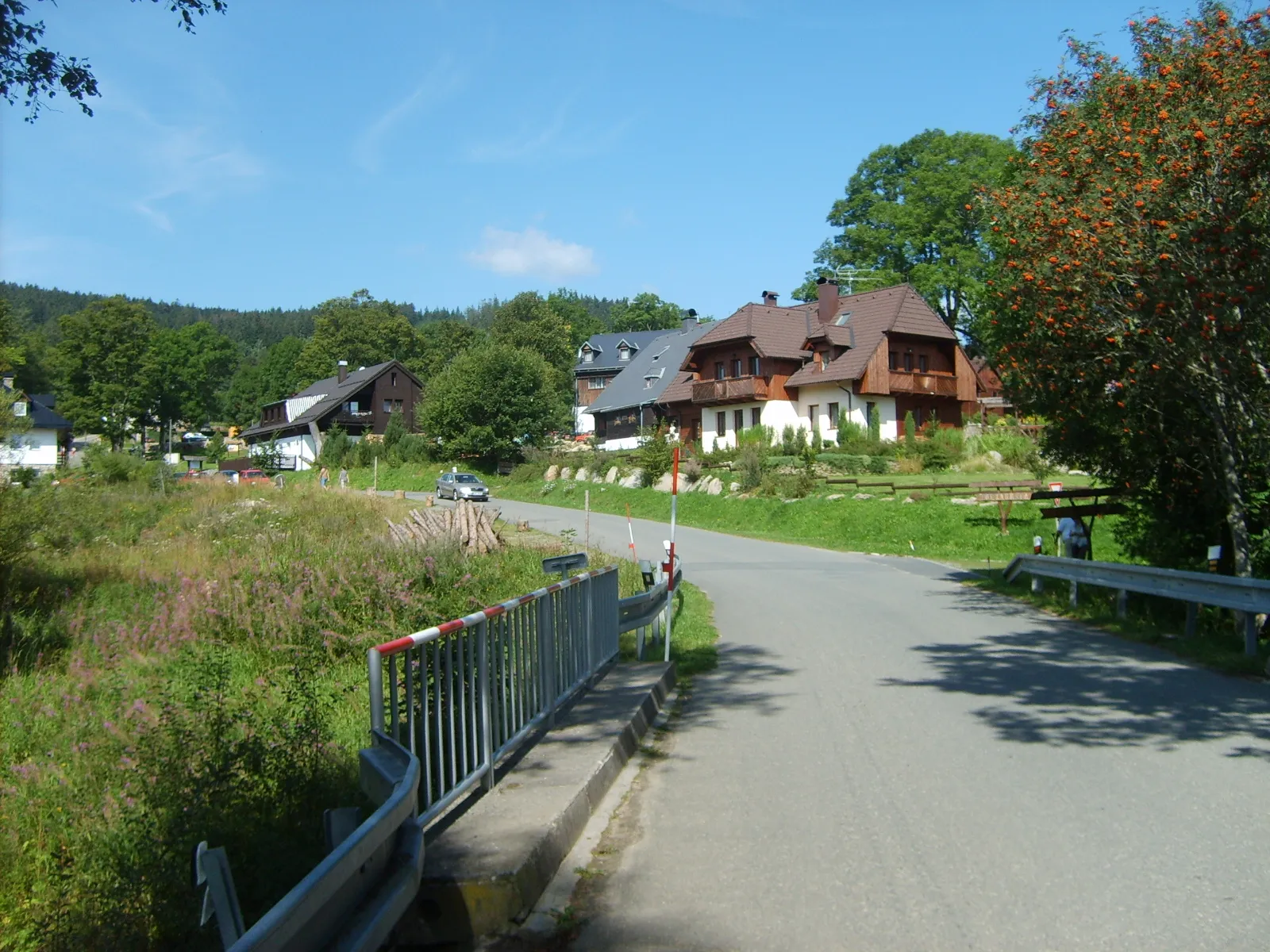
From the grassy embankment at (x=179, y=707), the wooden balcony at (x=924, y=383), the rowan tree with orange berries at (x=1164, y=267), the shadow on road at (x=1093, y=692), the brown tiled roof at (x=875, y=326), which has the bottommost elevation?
the shadow on road at (x=1093, y=692)

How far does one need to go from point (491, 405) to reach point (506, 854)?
57310 mm

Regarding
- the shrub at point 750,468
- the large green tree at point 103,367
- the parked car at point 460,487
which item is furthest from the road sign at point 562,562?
the large green tree at point 103,367

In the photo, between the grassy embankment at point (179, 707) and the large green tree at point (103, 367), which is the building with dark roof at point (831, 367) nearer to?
the grassy embankment at point (179, 707)

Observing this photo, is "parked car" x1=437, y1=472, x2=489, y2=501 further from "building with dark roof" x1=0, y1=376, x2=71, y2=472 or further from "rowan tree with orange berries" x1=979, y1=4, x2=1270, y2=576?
"rowan tree with orange berries" x1=979, y1=4, x2=1270, y2=576

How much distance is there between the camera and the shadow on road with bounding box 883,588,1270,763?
844cm

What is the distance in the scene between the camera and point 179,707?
677 cm

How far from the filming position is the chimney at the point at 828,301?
59.4 metres

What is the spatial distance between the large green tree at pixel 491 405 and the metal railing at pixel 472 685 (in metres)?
53.5

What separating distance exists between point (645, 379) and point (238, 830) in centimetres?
7202

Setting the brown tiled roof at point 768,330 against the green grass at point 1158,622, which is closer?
the green grass at point 1158,622

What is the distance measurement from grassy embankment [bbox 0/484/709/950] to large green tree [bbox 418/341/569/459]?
Result: 142 feet

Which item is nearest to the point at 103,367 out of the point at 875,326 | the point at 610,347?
the point at 610,347

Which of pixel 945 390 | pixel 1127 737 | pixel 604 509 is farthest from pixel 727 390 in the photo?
pixel 1127 737

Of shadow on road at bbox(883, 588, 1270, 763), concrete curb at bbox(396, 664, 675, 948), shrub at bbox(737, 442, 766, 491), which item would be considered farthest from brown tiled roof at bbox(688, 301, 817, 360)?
concrete curb at bbox(396, 664, 675, 948)
